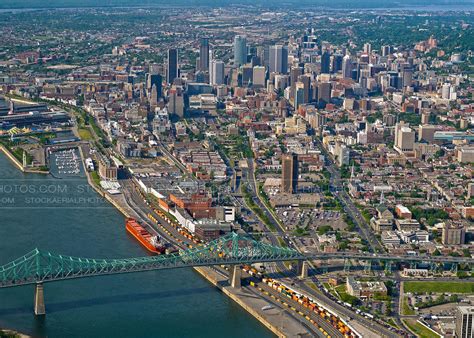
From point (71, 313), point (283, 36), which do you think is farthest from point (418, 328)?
point (283, 36)

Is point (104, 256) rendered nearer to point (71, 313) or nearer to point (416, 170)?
point (71, 313)

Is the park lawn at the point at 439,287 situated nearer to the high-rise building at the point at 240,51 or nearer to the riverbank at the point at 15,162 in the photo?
the riverbank at the point at 15,162

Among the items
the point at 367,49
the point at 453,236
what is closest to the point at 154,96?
the point at 453,236

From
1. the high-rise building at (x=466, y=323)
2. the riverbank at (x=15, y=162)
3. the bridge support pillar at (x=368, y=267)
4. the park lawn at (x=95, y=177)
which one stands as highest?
the high-rise building at (x=466, y=323)

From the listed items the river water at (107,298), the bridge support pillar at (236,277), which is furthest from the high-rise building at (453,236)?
the river water at (107,298)

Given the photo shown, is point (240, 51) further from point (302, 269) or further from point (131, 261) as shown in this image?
point (131, 261)

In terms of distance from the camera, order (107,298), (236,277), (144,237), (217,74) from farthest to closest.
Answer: (217,74)
(144,237)
(236,277)
(107,298)

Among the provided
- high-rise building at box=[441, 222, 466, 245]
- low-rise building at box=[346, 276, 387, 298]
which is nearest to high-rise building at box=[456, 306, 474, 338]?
low-rise building at box=[346, 276, 387, 298]
